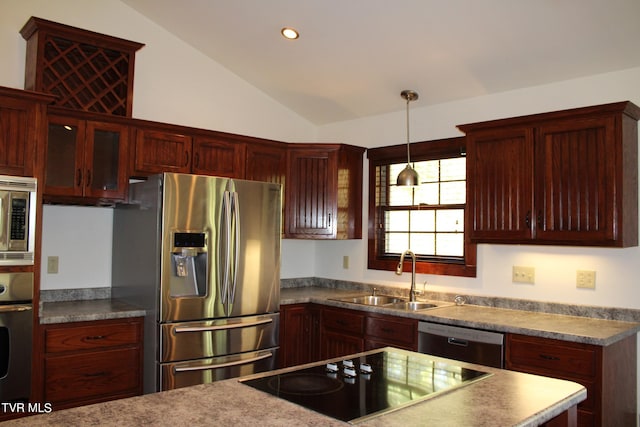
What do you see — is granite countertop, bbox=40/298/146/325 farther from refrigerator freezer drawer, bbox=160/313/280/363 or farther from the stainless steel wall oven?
refrigerator freezer drawer, bbox=160/313/280/363

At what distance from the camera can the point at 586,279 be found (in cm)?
315

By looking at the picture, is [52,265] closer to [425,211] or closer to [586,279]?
[425,211]

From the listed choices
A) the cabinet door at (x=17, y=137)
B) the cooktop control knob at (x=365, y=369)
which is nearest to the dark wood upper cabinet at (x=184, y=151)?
the cabinet door at (x=17, y=137)

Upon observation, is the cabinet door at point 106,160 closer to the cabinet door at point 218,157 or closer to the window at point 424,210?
the cabinet door at point 218,157

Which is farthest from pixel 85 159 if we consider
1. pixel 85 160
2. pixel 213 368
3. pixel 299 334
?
pixel 299 334

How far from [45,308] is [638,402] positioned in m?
3.53

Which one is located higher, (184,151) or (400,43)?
(400,43)

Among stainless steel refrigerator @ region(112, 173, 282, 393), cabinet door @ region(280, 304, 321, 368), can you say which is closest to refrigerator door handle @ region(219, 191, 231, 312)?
stainless steel refrigerator @ region(112, 173, 282, 393)

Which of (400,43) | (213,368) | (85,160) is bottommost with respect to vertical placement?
(213,368)

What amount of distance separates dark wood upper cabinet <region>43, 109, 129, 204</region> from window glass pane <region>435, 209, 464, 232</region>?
89.9 inches

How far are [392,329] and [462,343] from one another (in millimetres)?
537

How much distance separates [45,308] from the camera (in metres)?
3.25

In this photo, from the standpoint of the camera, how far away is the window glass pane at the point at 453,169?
153 inches

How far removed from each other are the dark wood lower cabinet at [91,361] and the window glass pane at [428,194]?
225 cm
